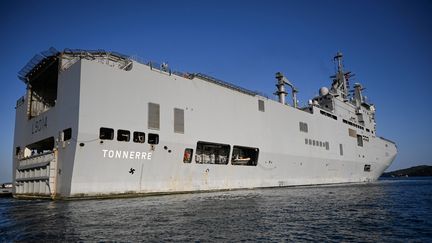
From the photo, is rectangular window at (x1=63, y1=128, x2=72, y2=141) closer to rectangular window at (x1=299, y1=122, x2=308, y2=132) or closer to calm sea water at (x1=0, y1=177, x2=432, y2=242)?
calm sea water at (x1=0, y1=177, x2=432, y2=242)

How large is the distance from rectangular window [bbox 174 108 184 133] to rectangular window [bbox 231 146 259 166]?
5.38 m

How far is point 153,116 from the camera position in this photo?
60.0 feet

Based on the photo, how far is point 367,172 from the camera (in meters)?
41.2

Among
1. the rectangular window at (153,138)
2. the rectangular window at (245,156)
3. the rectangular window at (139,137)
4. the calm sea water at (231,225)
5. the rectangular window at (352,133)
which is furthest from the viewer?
the rectangular window at (352,133)

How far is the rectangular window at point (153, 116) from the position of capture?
18.1m

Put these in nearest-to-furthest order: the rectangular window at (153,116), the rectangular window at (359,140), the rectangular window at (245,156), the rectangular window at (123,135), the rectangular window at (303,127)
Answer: the rectangular window at (123,135) < the rectangular window at (153,116) < the rectangular window at (245,156) < the rectangular window at (303,127) < the rectangular window at (359,140)

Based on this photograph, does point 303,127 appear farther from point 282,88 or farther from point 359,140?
point 359,140

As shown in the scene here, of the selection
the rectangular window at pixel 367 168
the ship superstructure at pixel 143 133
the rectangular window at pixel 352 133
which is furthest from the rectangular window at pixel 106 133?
the rectangular window at pixel 367 168

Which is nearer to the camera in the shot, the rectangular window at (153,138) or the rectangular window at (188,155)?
the rectangular window at (153,138)

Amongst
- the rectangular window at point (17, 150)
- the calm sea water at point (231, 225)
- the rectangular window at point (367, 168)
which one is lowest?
the calm sea water at point (231, 225)

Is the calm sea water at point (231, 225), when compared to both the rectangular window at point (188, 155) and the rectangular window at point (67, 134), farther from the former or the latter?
the rectangular window at point (188, 155)

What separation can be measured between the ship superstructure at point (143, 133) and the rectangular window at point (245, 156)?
98mm

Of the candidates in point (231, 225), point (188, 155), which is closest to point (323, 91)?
point (188, 155)

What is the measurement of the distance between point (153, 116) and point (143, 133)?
4.04ft
